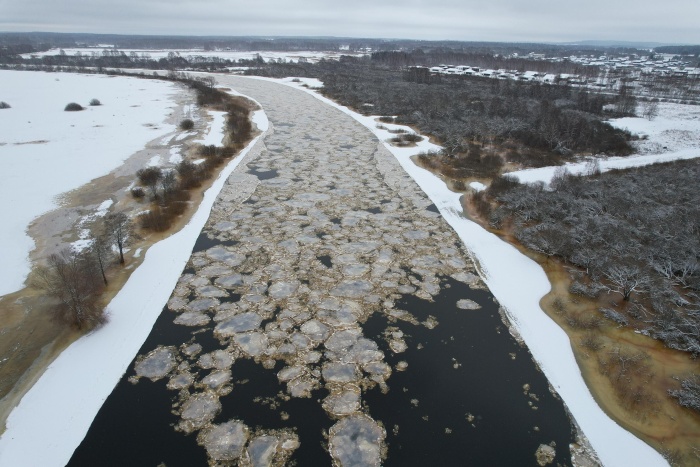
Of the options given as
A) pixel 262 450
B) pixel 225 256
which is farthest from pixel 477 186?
pixel 262 450

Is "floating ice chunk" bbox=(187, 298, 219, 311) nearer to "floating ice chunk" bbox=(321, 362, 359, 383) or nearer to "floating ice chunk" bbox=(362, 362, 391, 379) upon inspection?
"floating ice chunk" bbox=(321, 362, 359, 383)

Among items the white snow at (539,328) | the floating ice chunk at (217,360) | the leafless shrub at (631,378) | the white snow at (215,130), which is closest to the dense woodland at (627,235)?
the white snow at (539,328)

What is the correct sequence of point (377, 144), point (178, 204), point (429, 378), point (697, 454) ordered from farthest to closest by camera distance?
point (377, 144) → point (178, 204) → point (429, 378) → point (697, 454)

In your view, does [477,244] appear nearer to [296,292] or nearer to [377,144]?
[296,292]

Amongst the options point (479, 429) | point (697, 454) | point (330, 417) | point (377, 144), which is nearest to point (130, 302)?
point (330, 417)

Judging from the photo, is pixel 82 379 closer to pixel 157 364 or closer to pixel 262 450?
pixel 157 364

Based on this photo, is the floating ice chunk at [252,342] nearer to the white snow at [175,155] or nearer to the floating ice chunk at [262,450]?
the floating ice chunk at [262,450]
